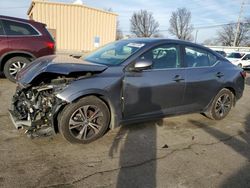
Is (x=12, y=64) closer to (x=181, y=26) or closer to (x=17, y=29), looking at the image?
(x=17, y=29)

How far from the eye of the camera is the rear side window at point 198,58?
4980 millimetres

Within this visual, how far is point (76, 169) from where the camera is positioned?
332cm

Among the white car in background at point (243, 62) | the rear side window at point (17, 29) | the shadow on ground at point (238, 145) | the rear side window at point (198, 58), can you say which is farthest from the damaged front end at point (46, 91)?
the white car in background at point (243, 62)

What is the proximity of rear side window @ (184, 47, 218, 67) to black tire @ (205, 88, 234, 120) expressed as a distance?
0.72 m

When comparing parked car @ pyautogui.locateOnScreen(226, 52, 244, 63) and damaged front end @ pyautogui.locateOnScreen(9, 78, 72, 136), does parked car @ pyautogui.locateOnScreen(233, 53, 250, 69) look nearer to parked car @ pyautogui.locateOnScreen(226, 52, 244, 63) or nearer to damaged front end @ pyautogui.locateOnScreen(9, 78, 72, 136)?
parked car @ pyautogui.locateOnScreen(226, 52, 244, 63)

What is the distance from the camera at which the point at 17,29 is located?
7648mm

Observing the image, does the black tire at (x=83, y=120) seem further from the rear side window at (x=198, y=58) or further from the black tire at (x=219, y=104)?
the black tire at (x=219, y=104)

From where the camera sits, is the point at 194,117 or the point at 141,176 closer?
the point at 141,176

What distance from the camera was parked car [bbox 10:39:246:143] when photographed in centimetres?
381

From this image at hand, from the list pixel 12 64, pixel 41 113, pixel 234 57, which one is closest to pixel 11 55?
pixel 12 64

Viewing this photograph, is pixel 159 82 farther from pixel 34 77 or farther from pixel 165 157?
pixel 34 77

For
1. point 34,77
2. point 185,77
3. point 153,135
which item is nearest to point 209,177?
point 153,135

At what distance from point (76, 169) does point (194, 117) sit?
3298mm

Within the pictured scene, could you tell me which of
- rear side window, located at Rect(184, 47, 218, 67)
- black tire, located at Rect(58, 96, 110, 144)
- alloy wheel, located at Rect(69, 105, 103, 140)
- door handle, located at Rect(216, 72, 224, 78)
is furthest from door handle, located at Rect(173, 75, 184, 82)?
alloy wheel, located at Rect(69, 105, 103, 140)
